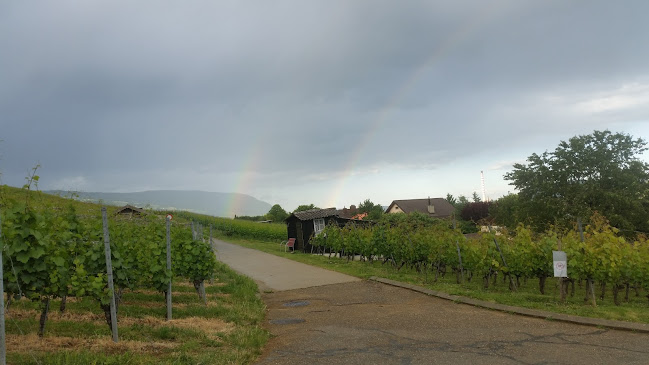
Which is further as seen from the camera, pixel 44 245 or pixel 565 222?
pixel 565 222

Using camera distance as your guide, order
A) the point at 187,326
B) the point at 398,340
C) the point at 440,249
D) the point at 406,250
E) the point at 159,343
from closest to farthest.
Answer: the point at 159,343
the point at 398,340
the point at 187,326
the point at 440,249
the point at 406,250

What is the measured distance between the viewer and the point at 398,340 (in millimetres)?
7316

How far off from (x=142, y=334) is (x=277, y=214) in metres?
75.7

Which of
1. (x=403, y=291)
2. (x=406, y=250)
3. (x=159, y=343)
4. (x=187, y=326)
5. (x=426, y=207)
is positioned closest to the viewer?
(x=159, y=343)

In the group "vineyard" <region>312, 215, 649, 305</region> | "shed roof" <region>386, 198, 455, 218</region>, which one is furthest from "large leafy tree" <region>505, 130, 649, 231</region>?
"shed roof" <region>386, 198, 455, 218</region>

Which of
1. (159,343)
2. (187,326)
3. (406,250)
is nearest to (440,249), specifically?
(406,250)

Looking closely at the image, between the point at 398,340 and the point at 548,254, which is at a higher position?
the point at 548,254

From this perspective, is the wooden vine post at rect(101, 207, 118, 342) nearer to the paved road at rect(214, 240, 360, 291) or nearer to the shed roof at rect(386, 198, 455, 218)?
the paved road at rect(214, 240, 360, 291)

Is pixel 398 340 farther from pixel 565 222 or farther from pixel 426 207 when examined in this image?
pixel 426 207

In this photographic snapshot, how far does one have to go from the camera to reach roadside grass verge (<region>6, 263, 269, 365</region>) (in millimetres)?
5535

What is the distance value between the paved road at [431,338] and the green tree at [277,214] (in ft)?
230

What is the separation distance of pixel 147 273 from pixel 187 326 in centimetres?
134

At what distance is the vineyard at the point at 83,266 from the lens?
5.54 metres

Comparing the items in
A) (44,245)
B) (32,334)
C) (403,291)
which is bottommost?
(403,291)
